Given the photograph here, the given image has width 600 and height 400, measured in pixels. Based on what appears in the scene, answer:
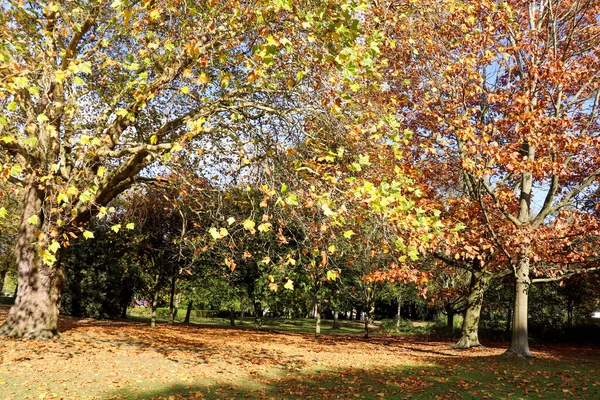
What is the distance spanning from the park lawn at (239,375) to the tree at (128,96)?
7.94 feet

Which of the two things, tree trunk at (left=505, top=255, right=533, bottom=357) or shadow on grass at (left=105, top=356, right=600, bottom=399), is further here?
tree trunk at (left=505, top=255, right=533, bottom=357)

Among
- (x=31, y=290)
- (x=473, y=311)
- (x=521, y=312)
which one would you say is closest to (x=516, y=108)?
(x=521, y=312)

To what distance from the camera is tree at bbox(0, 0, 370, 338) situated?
782 cm

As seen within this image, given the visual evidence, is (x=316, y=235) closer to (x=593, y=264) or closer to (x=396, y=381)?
(x=396, y=381)

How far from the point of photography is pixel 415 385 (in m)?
10.1

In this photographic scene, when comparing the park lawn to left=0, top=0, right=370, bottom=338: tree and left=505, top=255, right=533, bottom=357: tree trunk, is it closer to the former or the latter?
left=505, top=255, right=533, bottom=357: tree trunk

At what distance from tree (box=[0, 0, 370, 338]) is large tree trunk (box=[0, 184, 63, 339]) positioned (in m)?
0.03

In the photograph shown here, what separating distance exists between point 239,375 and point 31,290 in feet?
22.4

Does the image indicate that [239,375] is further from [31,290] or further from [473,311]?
[473,311]

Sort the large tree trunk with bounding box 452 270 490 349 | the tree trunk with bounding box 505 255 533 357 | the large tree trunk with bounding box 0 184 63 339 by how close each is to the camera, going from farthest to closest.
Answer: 1. the large tree trunk with bounding box 452 270 490 349
2. the tree trunk with bounding box 505 255 533 357
3. the large tree trunk with bounding box 0 184 63 339

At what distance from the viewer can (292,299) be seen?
2977 cm

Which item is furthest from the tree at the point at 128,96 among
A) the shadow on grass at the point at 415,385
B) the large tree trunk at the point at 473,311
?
the large tree trunk at the point at 473,311

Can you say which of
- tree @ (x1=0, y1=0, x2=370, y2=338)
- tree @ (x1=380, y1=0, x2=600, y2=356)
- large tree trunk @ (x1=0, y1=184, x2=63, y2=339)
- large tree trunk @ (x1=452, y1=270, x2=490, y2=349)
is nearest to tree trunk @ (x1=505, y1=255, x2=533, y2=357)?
tree @ (x1=380, y1=0, x2=600, y2=356)

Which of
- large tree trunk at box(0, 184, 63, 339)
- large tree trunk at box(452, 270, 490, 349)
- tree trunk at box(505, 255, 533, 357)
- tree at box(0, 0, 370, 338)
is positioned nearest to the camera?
tree at box(0, 0, 370, 338)
